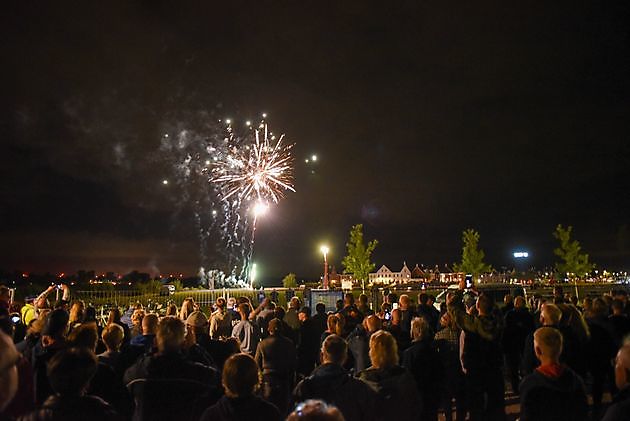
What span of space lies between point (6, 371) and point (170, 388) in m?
1.80

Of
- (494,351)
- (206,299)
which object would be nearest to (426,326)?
(494,351)

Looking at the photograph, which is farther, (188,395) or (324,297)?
(324,297)

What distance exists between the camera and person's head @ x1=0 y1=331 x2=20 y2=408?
9.93ft

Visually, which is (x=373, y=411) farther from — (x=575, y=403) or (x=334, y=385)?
(x=575, y=403)

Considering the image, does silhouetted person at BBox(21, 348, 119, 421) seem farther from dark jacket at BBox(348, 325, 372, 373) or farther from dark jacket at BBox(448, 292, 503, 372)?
dark jacket at BBox(448, 292, 503, 372)

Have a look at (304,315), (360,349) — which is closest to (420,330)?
(360,349)

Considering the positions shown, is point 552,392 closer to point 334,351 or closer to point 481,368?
point 334,351

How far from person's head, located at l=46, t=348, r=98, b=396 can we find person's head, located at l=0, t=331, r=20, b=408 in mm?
505

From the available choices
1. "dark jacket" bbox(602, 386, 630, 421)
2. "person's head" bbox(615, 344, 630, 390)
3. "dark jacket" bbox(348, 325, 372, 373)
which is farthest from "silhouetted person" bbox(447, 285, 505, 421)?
"dark jacket" bbox(602, 386, 630, 421)

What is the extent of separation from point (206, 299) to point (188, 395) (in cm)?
2049

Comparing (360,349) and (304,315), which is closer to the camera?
(360,349)

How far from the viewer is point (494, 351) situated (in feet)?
25.5

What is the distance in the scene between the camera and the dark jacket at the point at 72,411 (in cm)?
346

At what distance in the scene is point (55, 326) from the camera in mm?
6020
